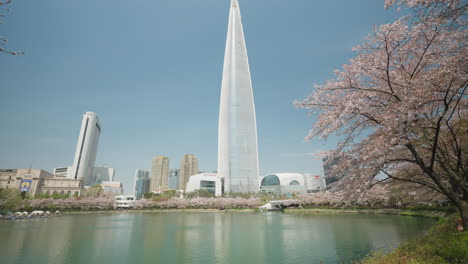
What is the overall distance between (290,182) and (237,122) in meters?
54.6

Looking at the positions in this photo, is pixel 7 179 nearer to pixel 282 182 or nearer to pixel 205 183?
pixel 205 183

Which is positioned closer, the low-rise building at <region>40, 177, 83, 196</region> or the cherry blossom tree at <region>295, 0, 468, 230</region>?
the cherry blossom tree at <region>295, 0, 468, 230</region>

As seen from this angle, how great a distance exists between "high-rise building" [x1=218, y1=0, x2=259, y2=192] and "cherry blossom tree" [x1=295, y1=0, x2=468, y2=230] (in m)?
119

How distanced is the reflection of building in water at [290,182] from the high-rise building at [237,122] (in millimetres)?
15985

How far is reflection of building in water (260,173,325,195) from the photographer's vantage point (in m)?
141

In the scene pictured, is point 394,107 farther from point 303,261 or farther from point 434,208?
point 434,208

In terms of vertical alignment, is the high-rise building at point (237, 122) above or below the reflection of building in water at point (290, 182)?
above

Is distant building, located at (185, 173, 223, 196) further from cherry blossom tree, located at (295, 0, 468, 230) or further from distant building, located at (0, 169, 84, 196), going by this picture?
cherry blossom tree, located at (295, 0, 468, 230)

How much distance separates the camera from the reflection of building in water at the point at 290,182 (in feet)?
462

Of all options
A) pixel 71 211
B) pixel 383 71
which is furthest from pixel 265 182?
pixel 383 71

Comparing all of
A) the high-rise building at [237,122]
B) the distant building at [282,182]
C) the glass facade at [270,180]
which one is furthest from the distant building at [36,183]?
the glass facade at [270,180]

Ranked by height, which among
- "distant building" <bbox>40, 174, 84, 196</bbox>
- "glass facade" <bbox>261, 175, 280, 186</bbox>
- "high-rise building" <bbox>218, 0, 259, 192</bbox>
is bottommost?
"distant building" <bbox>40, 174, 84, 196</bbox>

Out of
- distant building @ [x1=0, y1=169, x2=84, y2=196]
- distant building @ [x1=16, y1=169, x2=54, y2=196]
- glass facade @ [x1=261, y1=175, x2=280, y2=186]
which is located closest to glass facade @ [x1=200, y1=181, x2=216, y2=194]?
glass facade @ [x1=261, y1=175, x2=280, y2=186]

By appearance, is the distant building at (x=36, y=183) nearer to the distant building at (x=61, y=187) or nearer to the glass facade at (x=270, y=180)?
the distant building at (x=61, y=187)
